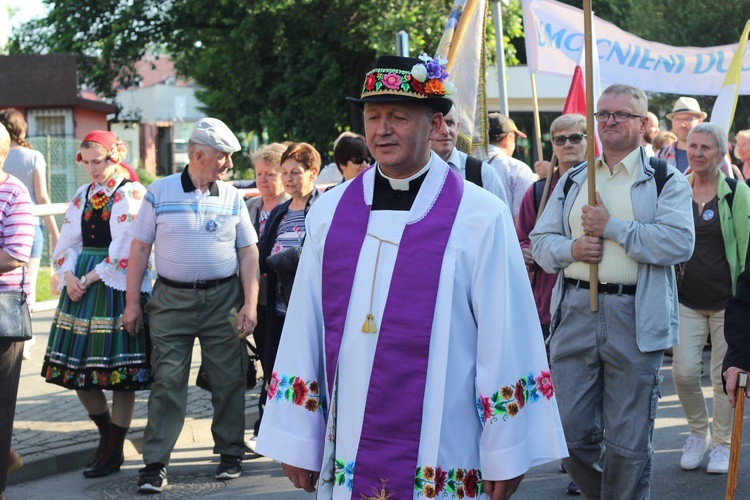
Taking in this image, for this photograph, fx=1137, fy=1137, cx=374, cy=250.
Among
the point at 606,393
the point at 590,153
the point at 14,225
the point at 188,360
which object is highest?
the point at 590,153

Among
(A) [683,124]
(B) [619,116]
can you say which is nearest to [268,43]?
(A) [683,124]

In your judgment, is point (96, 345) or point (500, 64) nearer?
point (96, 345)

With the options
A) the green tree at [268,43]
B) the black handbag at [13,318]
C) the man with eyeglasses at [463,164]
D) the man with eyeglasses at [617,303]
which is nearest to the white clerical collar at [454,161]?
the man with eyeglasses at [463,164]

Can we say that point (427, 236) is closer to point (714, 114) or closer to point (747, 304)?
point (747, 304)

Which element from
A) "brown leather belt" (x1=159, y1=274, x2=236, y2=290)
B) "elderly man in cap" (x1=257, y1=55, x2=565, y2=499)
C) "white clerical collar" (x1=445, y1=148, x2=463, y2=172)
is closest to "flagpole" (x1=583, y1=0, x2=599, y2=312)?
"white clerical collar" (x1=445, y1=148, x2=463, y2=172)

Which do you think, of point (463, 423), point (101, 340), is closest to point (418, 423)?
point (463, 423)

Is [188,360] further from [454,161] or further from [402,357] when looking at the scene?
[402,357]

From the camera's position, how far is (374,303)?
370 cm

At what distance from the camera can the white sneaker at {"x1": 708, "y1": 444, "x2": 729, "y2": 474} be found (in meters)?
6.82

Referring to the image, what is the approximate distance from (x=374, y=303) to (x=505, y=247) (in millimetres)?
464

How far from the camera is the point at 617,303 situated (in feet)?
17.1

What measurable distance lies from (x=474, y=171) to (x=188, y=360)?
7.28 feet

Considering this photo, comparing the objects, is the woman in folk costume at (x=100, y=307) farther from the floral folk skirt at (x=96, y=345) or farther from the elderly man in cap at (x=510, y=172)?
the elderly man in cap at (x=510, y=172)

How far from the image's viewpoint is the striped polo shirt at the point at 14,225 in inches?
227
